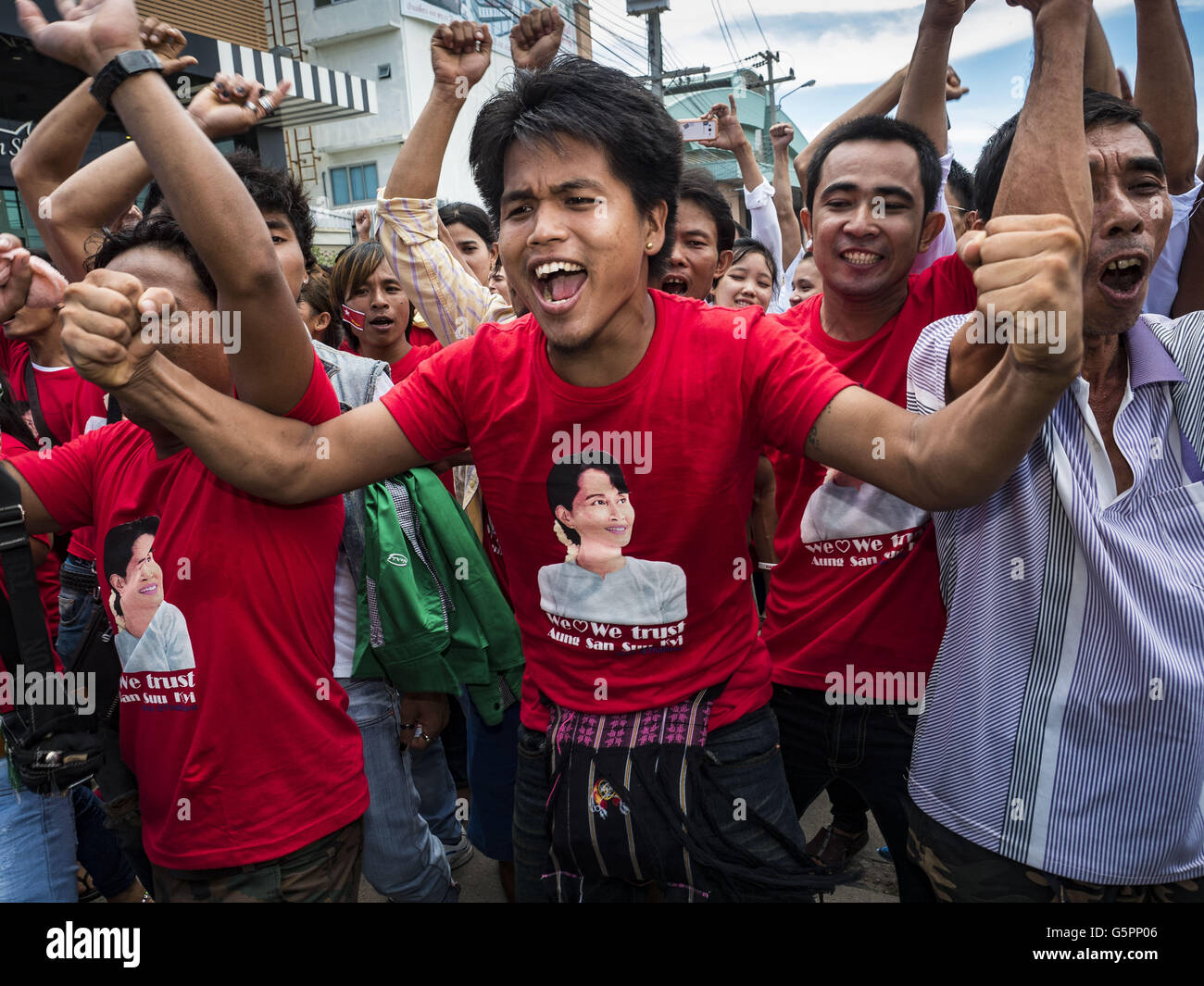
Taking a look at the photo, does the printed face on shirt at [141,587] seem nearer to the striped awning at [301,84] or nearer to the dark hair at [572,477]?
the dark hair at [572,477]

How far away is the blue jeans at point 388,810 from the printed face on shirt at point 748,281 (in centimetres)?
321

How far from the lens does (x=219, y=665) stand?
1.76 m

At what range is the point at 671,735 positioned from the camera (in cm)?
171

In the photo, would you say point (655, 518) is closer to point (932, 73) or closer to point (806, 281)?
point (932, 73)

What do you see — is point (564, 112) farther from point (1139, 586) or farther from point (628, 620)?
point (1139, 586)

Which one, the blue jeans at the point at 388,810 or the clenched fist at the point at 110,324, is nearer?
the clenched fist at the point at 110,324

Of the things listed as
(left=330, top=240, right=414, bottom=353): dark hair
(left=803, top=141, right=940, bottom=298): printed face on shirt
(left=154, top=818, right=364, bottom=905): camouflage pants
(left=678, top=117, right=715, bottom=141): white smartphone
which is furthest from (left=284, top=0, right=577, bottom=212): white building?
(left=154, top=818, right=364, bottom=905): camouflage pants

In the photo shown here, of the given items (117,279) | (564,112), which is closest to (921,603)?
(564,112)

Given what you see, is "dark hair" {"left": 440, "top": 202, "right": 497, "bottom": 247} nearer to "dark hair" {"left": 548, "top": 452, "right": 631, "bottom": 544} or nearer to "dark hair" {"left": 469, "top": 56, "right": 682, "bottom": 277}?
"dark hair" {"left": 469, "top": 56, "right": 682, "bottom": 277}

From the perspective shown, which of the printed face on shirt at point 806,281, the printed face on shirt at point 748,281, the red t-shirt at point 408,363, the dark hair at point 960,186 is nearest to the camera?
the red t-shirt at point 408,363

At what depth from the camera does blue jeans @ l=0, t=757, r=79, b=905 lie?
1.90 metres

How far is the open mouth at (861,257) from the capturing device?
2328 millimetres

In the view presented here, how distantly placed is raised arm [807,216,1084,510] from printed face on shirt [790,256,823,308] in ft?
11.9

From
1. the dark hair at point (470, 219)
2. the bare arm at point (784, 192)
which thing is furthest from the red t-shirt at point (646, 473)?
the bare arm at point (784, 192)
